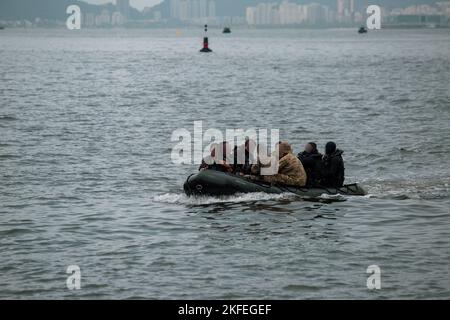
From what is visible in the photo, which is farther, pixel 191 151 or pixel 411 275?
pixel 191 151

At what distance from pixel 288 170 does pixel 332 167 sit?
1.12m

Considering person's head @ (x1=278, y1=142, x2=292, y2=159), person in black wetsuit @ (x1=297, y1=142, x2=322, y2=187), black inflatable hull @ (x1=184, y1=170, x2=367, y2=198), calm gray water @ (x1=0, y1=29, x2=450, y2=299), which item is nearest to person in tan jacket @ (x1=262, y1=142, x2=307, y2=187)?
person's head @ (x1=278, y1=142, x2=292, y2=159)

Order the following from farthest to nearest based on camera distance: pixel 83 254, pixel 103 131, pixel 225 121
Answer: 1. pixel 225 121
2. pixel 103 131
3. pixel 83 254

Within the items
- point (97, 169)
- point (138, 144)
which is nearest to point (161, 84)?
point (138, 144)

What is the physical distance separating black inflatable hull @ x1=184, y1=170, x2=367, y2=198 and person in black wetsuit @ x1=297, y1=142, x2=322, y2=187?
25cm

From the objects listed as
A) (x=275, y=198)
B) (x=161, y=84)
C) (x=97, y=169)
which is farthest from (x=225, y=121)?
(x=161, y=84)

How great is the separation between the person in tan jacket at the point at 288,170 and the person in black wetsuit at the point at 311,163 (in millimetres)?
295

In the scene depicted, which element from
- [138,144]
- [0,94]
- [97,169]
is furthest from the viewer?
[0,94]

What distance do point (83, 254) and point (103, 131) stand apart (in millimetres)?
22421

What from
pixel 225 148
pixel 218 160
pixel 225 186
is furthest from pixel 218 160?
pixel 225 186

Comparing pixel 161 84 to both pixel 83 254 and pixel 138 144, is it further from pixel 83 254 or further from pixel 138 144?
pixel 83 254

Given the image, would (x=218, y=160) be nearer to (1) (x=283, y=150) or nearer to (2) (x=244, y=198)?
(2) (x=244, y=198)

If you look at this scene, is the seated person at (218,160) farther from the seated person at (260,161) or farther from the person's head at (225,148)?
the seated person at (260,161)

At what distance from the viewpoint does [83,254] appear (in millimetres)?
18172
